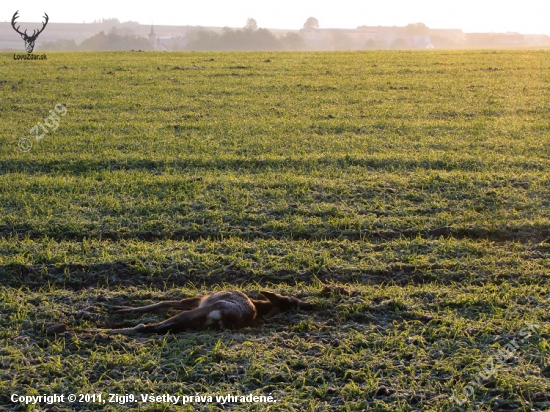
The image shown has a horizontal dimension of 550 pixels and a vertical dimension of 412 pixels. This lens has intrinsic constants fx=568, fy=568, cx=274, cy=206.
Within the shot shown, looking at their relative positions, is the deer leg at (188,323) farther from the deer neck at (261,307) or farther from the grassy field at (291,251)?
the deer neck at (261,307)

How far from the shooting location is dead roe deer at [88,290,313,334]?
13.6 feet

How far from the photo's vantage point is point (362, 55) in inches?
851

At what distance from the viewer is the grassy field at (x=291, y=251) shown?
3.68 metres

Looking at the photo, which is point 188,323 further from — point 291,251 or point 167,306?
point 291,251

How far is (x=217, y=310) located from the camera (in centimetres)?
421

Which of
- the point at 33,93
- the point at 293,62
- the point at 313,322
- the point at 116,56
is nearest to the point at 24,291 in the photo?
the point at 313,322

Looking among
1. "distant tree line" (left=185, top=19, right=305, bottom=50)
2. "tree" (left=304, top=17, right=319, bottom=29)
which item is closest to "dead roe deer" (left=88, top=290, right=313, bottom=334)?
"distant tree line" (left=185, top=19, right=305, bottom=50)

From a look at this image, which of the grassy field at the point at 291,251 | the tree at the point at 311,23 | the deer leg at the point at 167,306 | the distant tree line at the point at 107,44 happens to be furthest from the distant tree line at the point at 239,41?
the deer leg at the point at 167,306

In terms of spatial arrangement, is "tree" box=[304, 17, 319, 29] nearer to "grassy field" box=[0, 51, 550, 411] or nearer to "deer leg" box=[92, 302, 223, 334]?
"grassy field" box=[0, 51, 550, 411]

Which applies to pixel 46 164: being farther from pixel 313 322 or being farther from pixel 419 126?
pixel 419 126

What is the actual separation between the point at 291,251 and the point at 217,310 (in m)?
1.30

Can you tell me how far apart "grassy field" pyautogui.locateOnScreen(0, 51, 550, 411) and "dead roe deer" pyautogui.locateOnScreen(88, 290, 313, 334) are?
11 centimetres

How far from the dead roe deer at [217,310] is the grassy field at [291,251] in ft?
0.36

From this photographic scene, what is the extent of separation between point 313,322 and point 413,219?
87.7 inches
